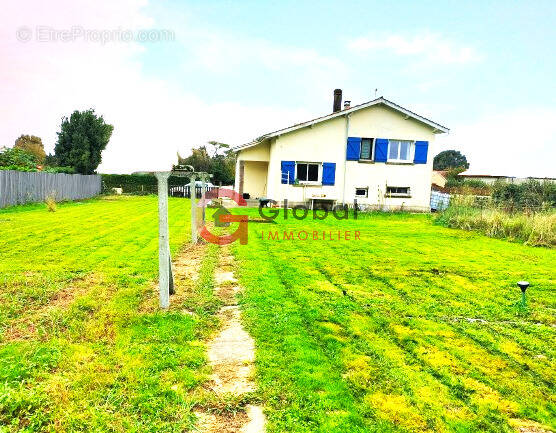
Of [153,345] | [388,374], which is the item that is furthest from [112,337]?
[388,374]

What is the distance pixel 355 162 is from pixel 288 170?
12.6ft

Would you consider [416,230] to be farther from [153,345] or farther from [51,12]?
[51,12]

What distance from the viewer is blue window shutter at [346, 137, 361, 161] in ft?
67.8

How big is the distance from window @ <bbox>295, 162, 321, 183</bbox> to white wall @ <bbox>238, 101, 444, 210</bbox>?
0.35 meters

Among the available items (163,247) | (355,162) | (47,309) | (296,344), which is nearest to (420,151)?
(355,162)

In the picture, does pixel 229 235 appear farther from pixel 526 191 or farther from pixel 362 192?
pixel 526 191

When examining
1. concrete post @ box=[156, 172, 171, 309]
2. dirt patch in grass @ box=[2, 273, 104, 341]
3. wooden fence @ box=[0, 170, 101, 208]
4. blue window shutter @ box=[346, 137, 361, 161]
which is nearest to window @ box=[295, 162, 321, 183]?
blue window shutter @ box=[346, 137, 361, 161]

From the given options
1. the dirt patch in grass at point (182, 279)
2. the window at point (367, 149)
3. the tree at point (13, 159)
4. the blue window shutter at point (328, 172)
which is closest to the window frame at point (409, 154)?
the window at point (367, 149)

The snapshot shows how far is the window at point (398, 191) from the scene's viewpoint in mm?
21469

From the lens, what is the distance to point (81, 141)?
32.9 metres

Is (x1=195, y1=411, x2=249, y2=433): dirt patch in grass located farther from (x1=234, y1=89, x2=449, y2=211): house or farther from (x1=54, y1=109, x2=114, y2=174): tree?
(x1=54, y1=109, x2=114, y2=174): tree

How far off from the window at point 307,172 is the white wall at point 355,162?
0.35 metres

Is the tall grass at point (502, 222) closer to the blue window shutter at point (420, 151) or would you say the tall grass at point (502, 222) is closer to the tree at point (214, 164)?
the blue window shutter at point (420, 151)

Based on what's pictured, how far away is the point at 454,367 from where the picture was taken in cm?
350
